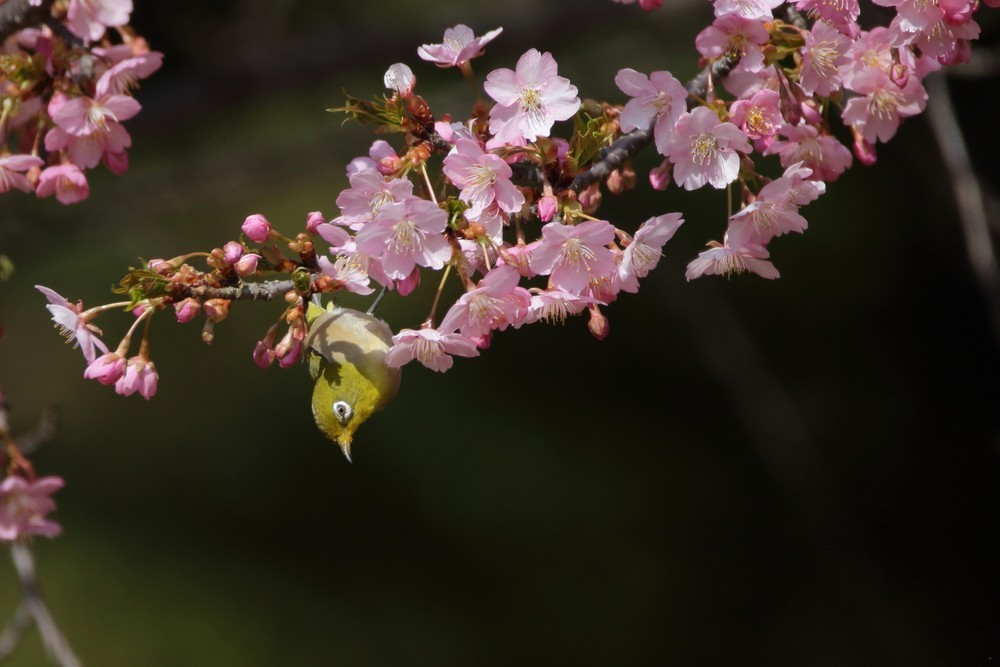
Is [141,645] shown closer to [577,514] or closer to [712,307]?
[577,514]

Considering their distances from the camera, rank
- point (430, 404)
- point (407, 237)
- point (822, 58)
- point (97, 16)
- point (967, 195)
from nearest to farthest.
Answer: point (407, 237), point (822, 58), point (97, 16), point (967, 195), point (430, 404)

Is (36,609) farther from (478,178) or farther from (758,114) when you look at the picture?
(758,114)

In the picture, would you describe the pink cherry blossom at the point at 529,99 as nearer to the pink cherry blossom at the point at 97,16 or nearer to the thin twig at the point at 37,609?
the pink cherry blossom at the point at 97,16

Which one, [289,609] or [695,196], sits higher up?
[695,196]

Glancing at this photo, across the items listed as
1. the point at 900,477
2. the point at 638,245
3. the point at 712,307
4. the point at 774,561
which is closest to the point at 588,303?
the point at 638,245

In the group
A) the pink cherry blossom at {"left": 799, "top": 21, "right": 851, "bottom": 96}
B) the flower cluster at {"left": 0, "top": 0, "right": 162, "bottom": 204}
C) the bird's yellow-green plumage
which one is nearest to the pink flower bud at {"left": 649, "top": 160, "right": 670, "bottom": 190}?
the pink cherry blossom at {"left": 799, "top": 21, "right": 851, "bottom": 96}

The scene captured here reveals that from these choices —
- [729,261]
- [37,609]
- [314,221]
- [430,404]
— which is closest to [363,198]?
[314,221]
